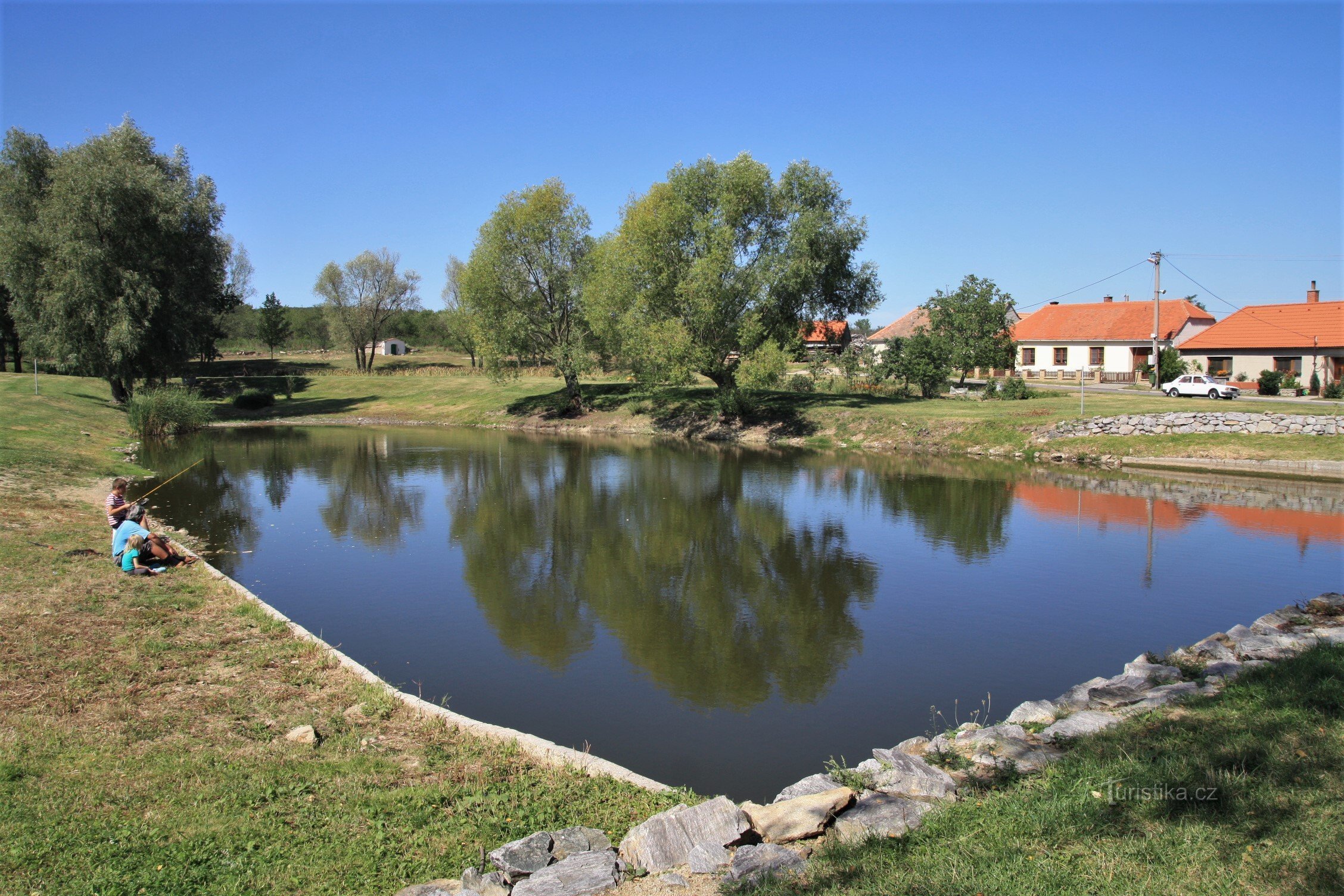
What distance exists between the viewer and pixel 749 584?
14.4m

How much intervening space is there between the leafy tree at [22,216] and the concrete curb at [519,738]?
3882 cm

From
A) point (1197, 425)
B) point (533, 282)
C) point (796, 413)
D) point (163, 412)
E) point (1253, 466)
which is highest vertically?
point (533, 282)

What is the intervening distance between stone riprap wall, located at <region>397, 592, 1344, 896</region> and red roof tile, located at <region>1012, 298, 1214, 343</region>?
180 ft

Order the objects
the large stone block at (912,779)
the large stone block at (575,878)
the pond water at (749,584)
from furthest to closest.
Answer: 1. the pond water at (749,584)
2. the large stone block at (912,779)
3. the large stone block at (575,878)

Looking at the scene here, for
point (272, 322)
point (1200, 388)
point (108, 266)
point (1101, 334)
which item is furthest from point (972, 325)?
point (272, 322)

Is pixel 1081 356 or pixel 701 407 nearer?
pixel 701 407

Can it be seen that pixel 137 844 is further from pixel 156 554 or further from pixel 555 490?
pixel 555 490

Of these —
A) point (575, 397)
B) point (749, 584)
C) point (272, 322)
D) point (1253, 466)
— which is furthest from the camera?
point (272, 322)

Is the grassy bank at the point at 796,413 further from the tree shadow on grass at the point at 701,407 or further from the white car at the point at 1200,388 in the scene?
the white car at the point at 1200,388

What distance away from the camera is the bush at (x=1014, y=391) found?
130 ft

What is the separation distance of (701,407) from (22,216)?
33.7 meters

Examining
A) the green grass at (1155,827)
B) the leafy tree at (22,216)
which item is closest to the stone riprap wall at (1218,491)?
the green grass at (1155,827)

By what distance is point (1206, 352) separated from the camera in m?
47.2

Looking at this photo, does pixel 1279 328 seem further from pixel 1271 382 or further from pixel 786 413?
pixel 786 413
